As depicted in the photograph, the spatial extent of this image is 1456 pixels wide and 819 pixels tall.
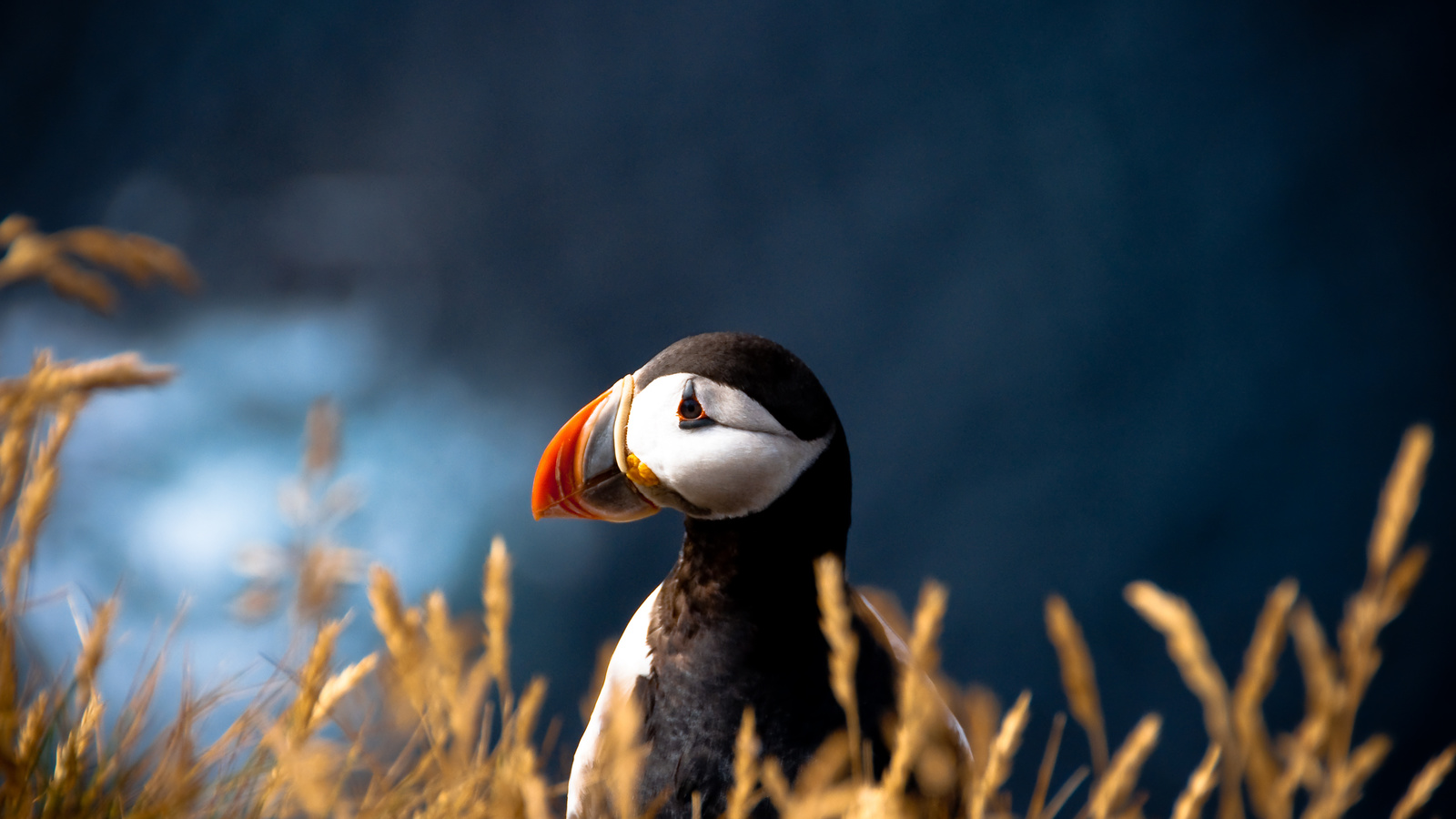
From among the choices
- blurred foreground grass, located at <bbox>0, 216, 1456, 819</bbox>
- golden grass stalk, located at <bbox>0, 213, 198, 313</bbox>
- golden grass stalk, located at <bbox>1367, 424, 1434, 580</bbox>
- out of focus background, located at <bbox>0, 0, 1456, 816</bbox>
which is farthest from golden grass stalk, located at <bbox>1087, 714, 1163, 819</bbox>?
out of focus background, located at <bbox>0, 0, 1456, 816</bbox>

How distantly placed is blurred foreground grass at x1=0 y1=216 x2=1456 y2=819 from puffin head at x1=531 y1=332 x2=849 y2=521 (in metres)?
0.16

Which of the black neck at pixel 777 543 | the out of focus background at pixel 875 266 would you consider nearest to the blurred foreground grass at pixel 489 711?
the black neck at pixel 777 543

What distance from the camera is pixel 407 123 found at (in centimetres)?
324

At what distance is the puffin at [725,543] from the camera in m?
0.78

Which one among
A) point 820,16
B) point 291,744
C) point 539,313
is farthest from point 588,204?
point 291,744

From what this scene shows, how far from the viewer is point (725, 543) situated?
0.83 meters

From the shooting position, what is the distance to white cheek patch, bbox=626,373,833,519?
0.77 m

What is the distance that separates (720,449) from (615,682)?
10.9 inches

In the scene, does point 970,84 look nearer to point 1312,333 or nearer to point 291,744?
point 1312,333

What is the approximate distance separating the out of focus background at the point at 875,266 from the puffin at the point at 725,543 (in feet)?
7.83

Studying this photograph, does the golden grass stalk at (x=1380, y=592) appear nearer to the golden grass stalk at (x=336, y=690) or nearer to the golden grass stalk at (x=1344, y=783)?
the golden grass stalk at (x=1344, y=783)

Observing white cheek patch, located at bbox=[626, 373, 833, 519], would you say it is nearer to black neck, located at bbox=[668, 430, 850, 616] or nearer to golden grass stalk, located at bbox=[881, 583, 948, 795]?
black neck, located at bbox=[668, 430, 850, 616]

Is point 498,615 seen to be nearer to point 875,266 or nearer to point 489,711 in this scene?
point 489,711

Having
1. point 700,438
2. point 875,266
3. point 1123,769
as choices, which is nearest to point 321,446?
point 700,438
